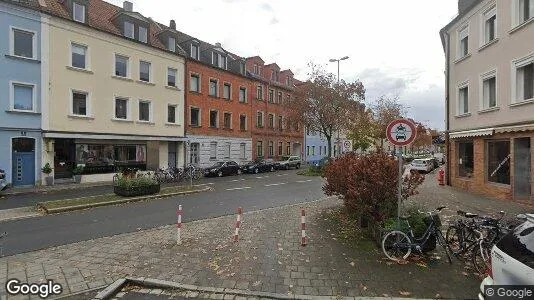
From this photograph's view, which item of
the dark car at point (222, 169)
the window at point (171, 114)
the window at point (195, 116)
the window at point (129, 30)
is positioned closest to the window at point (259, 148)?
the dark car at point (222, 169)

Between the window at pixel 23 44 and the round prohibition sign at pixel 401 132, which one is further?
the window at pixel 23 44

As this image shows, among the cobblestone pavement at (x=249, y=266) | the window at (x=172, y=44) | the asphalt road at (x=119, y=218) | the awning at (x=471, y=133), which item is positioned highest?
the window at (x=172, y=44)

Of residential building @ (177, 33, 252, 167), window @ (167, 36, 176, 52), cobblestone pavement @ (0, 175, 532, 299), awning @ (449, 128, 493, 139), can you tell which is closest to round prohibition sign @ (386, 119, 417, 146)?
cobblestone pavement @ (0, 175, 532, 299)

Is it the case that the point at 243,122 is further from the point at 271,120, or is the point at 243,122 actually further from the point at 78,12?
the point at 78,12

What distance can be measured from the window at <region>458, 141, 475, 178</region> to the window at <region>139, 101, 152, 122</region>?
72.3 feet

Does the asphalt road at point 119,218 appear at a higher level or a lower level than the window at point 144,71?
lower

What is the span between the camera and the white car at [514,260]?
316 centimetres

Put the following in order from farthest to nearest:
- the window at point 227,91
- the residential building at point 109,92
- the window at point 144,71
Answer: the window at point 227,91 → the window at point 144,71 → the residential building at point 109,92

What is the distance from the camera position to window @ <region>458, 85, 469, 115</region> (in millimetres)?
18016

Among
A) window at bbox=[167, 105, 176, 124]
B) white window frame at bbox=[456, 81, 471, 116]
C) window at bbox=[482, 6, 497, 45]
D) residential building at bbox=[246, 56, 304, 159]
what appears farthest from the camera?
residential building at bbox=[246, 56, 304, 159]

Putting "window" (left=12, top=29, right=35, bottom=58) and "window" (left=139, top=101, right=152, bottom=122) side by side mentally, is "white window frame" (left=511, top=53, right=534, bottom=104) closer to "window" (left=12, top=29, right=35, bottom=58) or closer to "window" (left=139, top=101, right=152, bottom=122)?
"window" (left=139, top=101, right=152, bottom=122)

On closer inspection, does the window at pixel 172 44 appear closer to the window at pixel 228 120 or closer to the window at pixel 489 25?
the window at pixel 228 120

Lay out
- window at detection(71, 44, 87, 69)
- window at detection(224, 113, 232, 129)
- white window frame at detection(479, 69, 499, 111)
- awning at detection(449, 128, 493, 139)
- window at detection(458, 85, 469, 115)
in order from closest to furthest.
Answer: white window frame at detection(479, 69, 499, 111) < awning at detection(449, 128, 493, 139) < window at detection(458, 85, 469, 115) < window at detection(71, 44, 87, 69) < window at detection(224, 113, 232, 129)

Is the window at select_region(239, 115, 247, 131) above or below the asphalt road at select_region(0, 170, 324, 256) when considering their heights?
above
